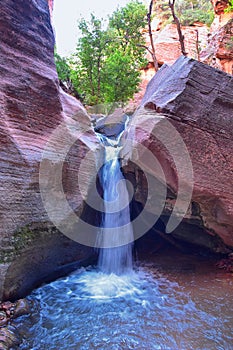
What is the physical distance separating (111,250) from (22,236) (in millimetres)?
2890

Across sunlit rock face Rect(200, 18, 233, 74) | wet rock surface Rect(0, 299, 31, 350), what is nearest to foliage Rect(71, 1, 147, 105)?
sunlit rock face Rect(200, 18, 233, 74)

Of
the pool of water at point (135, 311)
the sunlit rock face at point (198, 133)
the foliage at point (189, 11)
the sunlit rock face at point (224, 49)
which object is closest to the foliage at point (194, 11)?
the foliage at point (189, 11)

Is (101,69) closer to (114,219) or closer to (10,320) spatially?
(114,219)

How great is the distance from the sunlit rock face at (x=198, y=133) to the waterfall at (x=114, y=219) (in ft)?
4.52

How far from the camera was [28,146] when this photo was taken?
4.52 m

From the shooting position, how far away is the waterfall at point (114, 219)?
6.59m

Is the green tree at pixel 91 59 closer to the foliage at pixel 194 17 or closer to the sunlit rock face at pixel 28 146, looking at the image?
the sunlit rock face at pixel 28 146

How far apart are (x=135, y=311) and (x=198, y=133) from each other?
358 centimetres

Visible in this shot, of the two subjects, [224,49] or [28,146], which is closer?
[28,146]

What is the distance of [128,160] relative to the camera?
6059 mm

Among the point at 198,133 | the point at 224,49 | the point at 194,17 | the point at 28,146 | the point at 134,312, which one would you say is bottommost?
the point at 134,312

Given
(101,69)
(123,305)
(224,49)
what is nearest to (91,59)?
(101,69)

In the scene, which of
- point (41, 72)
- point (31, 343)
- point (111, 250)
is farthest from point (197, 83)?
point (31, 343)

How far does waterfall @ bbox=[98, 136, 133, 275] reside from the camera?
659 cm
